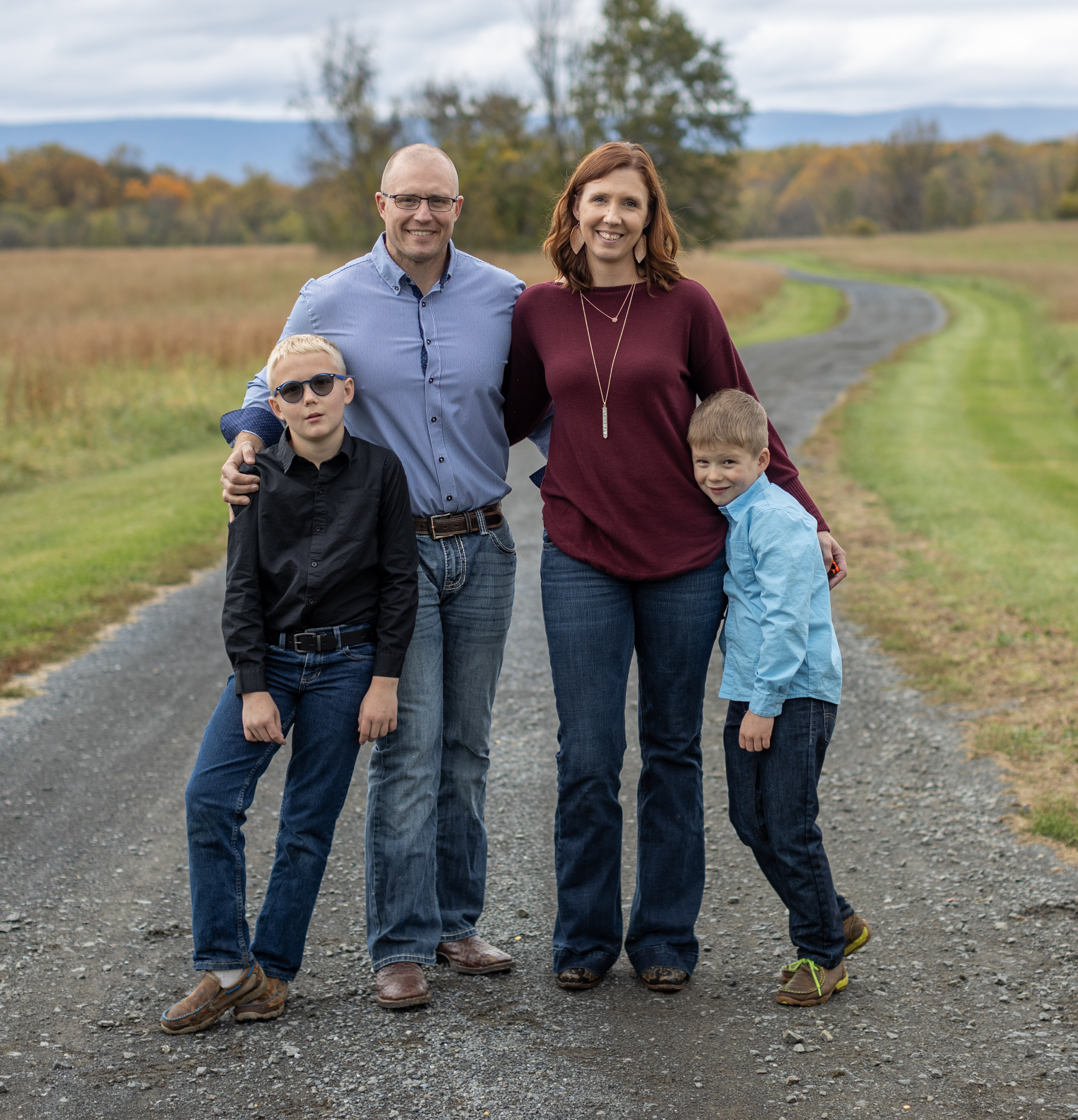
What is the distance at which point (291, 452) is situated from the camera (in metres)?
3.00

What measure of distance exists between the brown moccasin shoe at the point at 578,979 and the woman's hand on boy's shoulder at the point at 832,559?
130 centimetres

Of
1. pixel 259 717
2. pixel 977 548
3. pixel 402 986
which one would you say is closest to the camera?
pixel 259 717

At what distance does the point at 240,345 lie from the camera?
17.6 metres

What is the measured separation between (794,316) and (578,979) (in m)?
31.7

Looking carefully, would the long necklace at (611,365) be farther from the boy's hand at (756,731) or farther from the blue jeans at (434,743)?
the boy's hand at (756,731)

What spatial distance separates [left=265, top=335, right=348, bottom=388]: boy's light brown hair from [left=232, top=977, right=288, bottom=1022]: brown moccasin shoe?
1.63 m

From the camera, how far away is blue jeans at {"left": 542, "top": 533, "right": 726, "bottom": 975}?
10.2 ft

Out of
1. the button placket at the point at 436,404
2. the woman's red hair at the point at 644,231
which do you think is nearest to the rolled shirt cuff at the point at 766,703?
the button placket at the point at 436,404

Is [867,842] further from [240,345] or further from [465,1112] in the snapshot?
[240,345]

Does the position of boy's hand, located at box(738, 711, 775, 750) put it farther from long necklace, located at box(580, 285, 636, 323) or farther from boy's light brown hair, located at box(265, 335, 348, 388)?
boy's light brown hair, located at box(265, 335, 348, 388)

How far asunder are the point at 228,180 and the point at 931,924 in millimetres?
85883

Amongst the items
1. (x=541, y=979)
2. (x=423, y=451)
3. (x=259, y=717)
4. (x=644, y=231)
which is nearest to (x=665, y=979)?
(x=541, y=979)

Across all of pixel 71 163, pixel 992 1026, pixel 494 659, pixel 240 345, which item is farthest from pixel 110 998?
pixel 71 163

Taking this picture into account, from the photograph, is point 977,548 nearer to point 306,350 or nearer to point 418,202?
point 418,202
